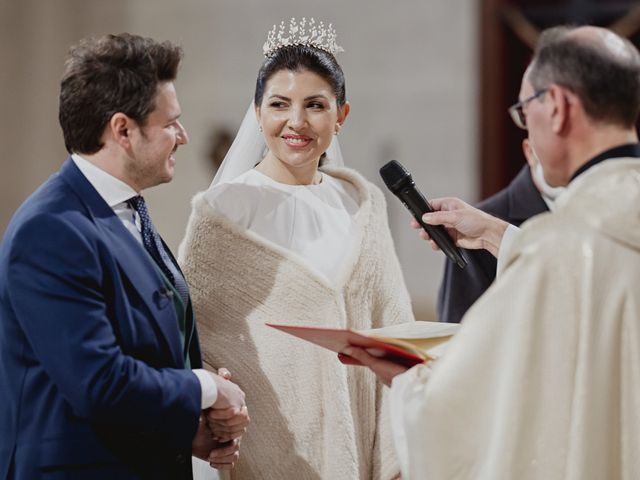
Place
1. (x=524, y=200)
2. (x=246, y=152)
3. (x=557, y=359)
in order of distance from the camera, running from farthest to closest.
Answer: (x=524, y=200) < (x=246, y=152) < (x=557, y=359)

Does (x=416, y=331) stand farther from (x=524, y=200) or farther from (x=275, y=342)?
(x=524, y=200)

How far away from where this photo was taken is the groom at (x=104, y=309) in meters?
2.19

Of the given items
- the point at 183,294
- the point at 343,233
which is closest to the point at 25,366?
the point at 183,294

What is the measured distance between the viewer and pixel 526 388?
6.93 feet

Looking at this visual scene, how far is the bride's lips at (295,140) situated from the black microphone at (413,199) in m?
0.22

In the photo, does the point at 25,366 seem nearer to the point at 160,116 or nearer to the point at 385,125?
the point at 160,116

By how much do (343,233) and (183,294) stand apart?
21.4 inches

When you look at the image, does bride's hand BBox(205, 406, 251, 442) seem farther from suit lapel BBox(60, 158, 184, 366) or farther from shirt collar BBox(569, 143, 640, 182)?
shirt collar BBox(569, 143, 640, 182)

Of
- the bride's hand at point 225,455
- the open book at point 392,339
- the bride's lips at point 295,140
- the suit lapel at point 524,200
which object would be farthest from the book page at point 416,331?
the suit lapel at point 524,200

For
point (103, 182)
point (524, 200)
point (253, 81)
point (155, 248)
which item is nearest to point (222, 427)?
point (155, 248)

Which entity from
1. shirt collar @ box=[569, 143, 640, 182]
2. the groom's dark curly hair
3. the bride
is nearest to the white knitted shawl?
the bride

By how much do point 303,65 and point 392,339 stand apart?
83 cm

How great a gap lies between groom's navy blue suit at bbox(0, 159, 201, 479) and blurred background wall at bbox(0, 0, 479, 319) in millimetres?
4244

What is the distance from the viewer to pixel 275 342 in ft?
9.05
